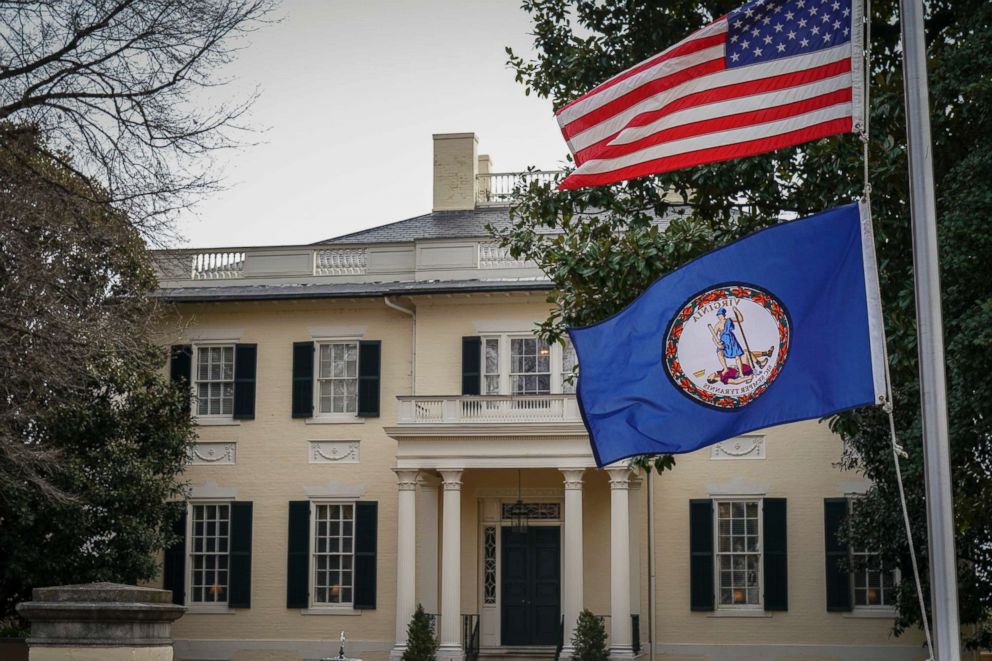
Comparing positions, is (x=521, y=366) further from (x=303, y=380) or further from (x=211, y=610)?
(x=211, y=610)

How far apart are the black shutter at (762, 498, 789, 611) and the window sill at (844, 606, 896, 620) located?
49.1 inches

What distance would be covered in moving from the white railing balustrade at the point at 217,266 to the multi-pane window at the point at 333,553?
17.8ft

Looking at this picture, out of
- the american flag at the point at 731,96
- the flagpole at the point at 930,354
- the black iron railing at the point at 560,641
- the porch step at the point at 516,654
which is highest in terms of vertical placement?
the american flag at the point at 731,96

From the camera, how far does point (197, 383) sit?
2972 centimetres

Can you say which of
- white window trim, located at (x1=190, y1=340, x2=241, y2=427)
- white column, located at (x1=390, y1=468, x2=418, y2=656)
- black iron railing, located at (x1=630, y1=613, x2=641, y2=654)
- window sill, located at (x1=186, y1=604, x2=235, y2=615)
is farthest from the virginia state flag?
white window trim, located at (x1=190, y1=340, x2=241, y2=427)

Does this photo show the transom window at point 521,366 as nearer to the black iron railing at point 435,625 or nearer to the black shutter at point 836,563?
the black iron railing at point 435,625

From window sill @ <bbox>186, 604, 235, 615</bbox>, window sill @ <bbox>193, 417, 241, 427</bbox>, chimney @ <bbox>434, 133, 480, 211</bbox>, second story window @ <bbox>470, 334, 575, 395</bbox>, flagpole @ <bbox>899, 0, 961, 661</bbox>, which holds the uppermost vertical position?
chimney @ <bbox>434, 133, 480, 211</bbox>

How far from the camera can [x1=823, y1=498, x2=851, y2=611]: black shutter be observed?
87.7 ft

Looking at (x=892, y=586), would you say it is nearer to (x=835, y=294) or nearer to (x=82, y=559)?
(x=82, y=559)

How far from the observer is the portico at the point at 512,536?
25969 mm

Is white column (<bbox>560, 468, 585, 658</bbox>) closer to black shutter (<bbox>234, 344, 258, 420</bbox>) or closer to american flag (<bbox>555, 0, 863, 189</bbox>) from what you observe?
black shutter (<bbox>234, 344, 258, 420</bbox>)

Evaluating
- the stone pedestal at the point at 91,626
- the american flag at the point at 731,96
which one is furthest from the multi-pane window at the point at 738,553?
the american flag at the point at 731,96

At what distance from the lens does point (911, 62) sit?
747 centimetres

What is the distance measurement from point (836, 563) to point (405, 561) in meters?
8.05
